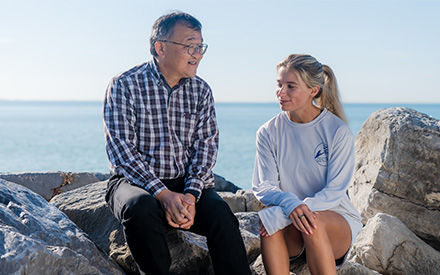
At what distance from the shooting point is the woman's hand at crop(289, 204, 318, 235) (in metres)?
3.12

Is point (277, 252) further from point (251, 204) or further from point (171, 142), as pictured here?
point (251, 204)

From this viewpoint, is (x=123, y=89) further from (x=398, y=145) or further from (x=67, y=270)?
(x=398, y=145)

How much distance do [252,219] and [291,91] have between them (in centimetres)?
160

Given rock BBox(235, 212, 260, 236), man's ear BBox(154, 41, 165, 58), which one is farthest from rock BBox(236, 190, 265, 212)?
man's ear BBox(154, 41, 165, 58)

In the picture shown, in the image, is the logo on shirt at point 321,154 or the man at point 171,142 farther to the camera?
the logo on shirt at point 321,154

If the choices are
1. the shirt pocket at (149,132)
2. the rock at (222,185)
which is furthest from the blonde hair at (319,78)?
the rock at (222,185)

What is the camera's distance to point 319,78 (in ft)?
11.8

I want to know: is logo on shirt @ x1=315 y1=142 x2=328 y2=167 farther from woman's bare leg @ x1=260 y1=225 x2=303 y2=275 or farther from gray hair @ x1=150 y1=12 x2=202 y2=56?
gray hair @ x1=150 y1=12 x2=202 y2=56

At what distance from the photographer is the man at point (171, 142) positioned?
3.15 meters

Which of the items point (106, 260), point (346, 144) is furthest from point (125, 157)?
point (346, 144)

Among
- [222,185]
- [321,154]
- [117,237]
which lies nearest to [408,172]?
[321,154]

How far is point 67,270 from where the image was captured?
2.97 meters

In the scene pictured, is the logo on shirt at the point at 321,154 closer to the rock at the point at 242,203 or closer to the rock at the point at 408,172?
the rock at the point at 408,172

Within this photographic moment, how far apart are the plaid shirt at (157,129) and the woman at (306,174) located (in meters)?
0.42
